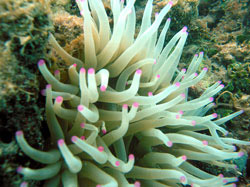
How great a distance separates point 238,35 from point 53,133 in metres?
4.20

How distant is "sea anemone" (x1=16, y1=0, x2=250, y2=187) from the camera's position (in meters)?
1.59

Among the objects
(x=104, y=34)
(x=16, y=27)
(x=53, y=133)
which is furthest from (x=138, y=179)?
(x=16, y=27)

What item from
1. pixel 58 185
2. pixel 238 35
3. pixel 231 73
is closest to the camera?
pixel 58 185

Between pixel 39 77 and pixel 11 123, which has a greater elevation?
pixel 39 77

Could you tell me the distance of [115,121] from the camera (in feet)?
6.41

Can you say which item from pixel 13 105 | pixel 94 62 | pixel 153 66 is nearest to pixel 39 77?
pixel 13 105

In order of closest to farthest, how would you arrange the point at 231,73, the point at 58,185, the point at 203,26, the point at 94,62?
the point at 58,185, the point at 94,62, the point at 231,73, the point at 203,26

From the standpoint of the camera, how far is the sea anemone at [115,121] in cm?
159

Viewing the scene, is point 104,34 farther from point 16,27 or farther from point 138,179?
point 138,179

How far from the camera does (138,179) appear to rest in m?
2.05

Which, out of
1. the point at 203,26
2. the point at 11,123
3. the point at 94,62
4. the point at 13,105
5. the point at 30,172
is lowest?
the point at 30,172

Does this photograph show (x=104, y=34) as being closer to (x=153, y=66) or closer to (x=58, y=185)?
(x=153, y=66)

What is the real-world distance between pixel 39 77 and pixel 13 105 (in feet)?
1.28

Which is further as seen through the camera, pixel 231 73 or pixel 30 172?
pixel 231 73
